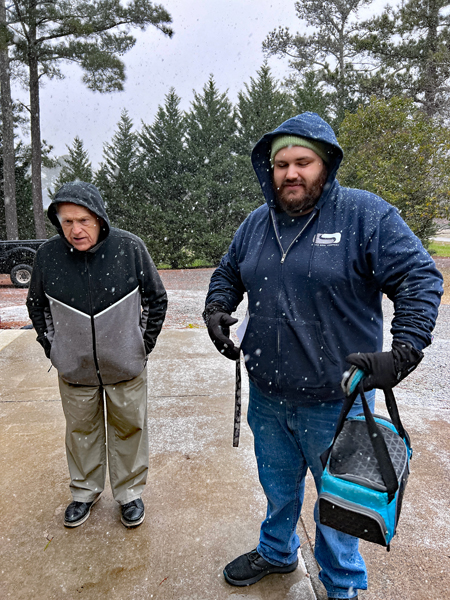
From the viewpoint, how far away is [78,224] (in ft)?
6.63

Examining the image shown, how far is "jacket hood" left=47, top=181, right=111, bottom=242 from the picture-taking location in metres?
1.98

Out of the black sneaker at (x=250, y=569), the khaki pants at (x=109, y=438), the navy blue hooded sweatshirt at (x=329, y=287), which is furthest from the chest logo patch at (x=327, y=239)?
the black sneaker at (x=250, y=569)

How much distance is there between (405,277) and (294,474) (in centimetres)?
92

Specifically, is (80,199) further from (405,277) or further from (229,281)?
(405,277)

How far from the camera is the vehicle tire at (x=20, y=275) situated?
37.5ft

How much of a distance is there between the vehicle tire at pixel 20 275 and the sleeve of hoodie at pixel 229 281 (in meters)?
10.7

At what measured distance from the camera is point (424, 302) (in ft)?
4.62

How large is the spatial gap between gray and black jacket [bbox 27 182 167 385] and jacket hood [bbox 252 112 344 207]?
74 cm

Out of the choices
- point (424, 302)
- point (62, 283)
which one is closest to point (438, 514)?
point (424, 302)

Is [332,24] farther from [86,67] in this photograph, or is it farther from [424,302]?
[424,302]

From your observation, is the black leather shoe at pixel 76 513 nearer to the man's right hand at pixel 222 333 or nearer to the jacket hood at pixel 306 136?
the man's right hand at pixel 222 333

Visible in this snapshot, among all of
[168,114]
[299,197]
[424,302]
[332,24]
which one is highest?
[332,24]

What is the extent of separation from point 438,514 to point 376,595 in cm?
67

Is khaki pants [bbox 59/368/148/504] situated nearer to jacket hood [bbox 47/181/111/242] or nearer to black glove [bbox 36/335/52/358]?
black glove [bbox 36/335/52/358]
